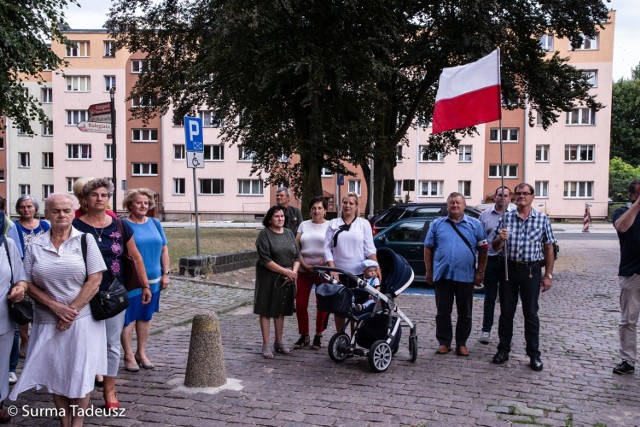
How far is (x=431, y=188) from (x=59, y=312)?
161 ft

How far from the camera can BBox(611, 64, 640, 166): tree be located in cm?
5944

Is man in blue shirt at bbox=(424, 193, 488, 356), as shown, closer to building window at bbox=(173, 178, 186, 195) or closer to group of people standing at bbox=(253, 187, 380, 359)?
group of people standing at bbox=(253, 187, 380, 359)

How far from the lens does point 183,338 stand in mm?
7578

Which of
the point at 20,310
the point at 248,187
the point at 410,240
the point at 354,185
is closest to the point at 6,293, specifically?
the point at 20,310

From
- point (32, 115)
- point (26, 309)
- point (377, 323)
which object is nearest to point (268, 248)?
point (377, 323)

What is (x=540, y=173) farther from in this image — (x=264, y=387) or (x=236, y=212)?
(x=264, y=387)

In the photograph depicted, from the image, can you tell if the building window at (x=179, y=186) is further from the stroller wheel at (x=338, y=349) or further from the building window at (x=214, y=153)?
the stroller wheel at (x=338, y=349)

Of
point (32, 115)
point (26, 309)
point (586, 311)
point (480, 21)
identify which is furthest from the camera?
point (32, 115)

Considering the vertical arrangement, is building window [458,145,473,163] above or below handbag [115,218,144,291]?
above

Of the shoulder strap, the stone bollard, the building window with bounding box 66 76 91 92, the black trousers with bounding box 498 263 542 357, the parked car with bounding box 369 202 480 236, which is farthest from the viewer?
the building window with bounding box 66 76 91 92

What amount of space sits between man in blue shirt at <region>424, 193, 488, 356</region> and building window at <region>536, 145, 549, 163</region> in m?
46.5

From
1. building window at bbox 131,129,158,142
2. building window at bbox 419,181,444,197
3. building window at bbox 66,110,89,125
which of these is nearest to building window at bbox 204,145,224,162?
building window at bbox 131,129,158,142

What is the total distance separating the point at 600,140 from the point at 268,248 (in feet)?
162

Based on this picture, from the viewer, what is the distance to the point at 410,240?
12.7 m
